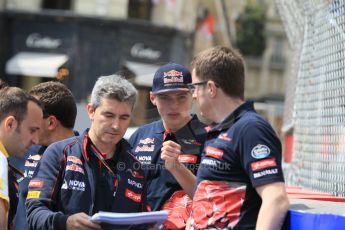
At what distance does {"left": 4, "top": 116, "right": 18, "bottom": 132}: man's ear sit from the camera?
4.09 m

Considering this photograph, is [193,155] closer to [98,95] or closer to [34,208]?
[98,95]

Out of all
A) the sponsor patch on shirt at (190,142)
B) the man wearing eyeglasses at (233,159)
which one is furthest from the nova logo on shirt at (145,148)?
the man wearing eyeglasses at (233,159)

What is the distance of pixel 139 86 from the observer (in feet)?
73.7

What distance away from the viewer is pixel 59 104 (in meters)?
4.80

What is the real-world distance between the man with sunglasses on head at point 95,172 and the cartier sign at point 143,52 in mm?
20734

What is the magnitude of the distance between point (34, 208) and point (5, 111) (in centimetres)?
63

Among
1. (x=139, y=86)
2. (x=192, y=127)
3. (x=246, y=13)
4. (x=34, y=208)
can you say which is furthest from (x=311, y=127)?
(x=246, y=13)

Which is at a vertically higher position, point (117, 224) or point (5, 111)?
point (5, 111)

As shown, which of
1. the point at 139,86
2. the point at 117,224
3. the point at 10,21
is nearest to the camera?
the point at 117,224

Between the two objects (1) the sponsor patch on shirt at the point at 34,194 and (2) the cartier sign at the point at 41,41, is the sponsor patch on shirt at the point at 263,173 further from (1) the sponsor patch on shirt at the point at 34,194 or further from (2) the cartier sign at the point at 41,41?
(2) the cartier sign at the point at 41,41

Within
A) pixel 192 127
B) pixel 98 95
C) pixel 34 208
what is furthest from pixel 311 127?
pixel 34 208

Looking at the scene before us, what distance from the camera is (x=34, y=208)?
12.5ft

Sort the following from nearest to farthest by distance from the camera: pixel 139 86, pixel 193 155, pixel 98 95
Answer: pixel 98 95, pixel 193 155, pixel 139 86

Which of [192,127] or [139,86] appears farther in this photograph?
[139,86]
